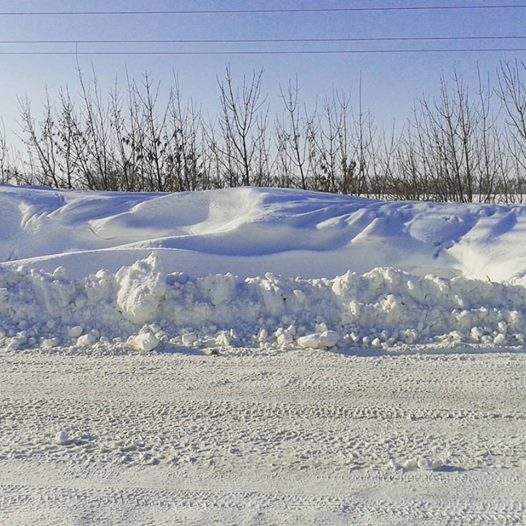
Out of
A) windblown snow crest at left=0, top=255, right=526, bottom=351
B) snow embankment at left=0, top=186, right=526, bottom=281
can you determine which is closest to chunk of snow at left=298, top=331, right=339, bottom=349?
windblown snow crest at left=0, top=255, right=526, bottom=351

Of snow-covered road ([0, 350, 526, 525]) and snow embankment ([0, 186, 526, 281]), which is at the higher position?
snow embankment ([0, 186, 526, 281])

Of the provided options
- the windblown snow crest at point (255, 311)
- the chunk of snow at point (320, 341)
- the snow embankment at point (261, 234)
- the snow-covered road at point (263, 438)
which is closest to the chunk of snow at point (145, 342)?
the windblown snow crest at point (255, 311)

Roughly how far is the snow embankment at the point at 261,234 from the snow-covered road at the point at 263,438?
6.29 feet

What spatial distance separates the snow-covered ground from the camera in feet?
8.66

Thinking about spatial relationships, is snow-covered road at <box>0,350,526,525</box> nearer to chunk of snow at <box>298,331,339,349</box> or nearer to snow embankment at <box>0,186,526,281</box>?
chunk of snow at <box>298,331,339,349</box>

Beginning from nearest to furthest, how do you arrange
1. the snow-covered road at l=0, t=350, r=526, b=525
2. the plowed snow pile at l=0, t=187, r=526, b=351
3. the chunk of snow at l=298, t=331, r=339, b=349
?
the snow-covered road at l=0, t=350, r=526, b=525
the chunk of snow at l=298, t=331, r=339, b=349
the plowed snow pile at l=0, t=187, r=526, b=351

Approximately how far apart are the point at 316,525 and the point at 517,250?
4.85 metres

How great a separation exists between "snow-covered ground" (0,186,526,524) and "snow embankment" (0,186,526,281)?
3cm

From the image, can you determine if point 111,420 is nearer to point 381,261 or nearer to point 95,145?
point 381,261

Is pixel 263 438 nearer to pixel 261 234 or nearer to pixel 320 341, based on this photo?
pixel 320 341

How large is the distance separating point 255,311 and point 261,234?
200 centimetres

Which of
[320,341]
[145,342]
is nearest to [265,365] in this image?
[320,341]

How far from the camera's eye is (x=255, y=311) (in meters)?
5.14

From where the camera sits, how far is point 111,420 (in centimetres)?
345
